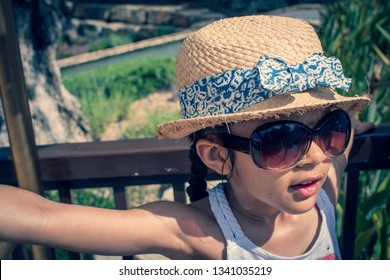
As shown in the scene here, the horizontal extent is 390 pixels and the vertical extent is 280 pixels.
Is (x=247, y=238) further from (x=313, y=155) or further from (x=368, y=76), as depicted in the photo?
(x=368, y=76)

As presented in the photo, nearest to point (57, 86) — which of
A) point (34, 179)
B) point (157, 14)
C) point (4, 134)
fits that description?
point (4, 134)

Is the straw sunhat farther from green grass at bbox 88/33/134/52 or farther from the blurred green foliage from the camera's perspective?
green grass at bbox 88/33/134/52

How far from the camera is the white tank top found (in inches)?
55.6

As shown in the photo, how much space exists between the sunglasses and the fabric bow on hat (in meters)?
0.10

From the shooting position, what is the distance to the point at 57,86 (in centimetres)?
430

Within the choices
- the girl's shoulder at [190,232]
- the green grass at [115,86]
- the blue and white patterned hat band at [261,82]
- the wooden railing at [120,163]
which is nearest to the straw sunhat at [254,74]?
the blue and white patterned hat band at [261,82]

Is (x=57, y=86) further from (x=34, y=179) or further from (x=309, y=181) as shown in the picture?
(x=309, y=181)

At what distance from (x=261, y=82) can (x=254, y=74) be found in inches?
2.8

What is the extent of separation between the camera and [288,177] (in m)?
1.28

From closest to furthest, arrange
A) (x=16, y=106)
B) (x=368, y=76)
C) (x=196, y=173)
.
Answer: (x=16, y=106), (x=196, y=173), (x=368, y=76)

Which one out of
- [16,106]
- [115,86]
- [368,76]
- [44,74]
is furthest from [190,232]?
[115,86]

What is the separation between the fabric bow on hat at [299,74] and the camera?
44.2 inches

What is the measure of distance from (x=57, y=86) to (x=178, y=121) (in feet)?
10.8

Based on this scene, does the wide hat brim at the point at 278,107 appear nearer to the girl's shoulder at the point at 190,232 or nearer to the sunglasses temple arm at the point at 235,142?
the sunglasses temple arm at the point at 235,142
